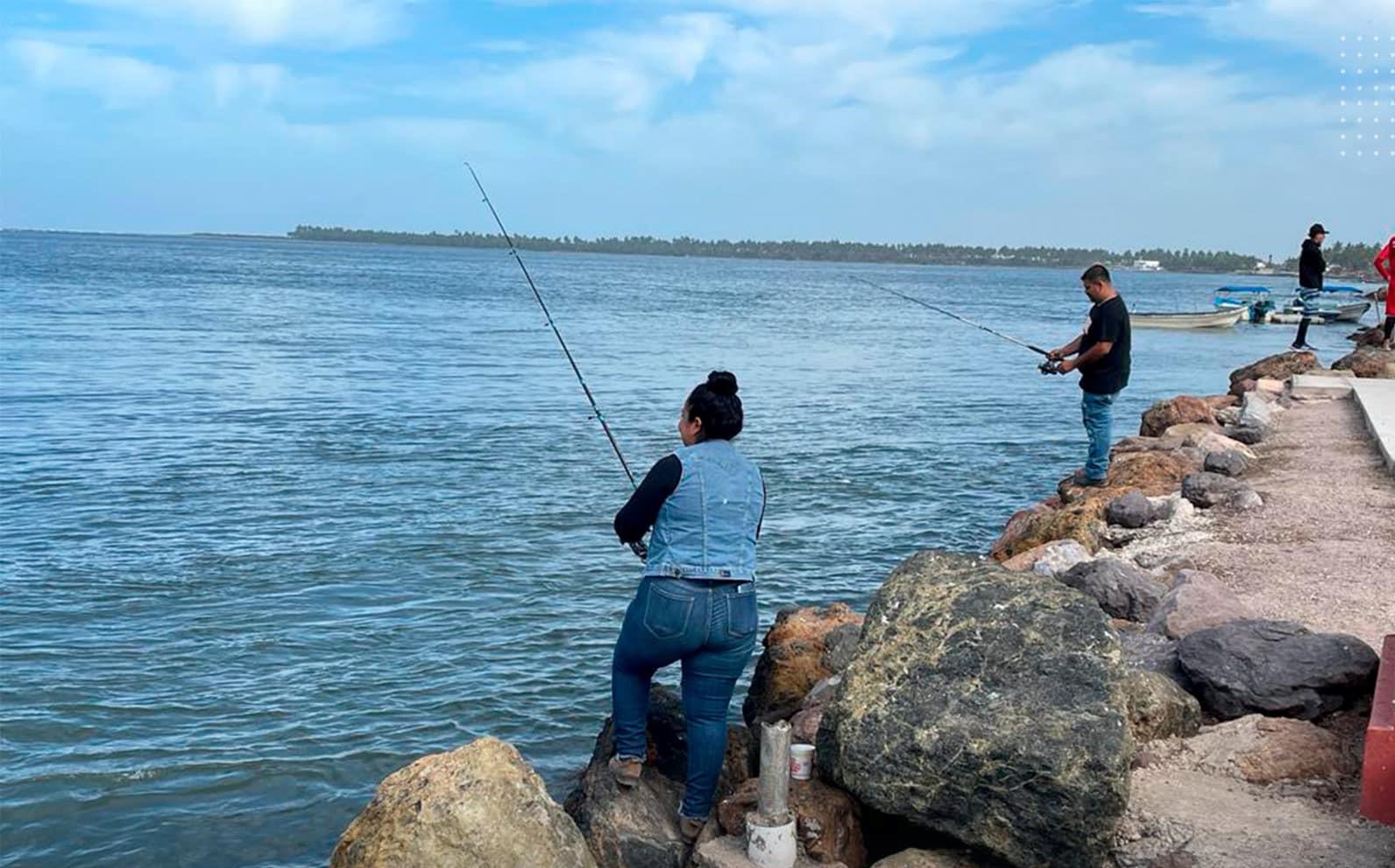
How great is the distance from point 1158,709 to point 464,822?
8.98ft

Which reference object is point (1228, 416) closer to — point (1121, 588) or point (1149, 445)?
point (1149, 445)

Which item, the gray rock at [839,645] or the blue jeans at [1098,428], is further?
the blue jeans at [1098,428]

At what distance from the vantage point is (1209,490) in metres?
10.1

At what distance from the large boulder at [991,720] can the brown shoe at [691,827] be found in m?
0.56

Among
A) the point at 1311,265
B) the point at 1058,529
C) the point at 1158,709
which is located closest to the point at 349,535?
the point at 1058,529

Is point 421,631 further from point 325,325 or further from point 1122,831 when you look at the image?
point 325,325

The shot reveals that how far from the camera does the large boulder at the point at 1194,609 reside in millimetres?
6434

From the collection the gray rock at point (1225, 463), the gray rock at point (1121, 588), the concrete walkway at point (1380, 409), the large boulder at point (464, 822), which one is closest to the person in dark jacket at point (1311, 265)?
the concrete walkway at point (1380, 409)

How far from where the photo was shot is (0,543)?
1130 cm

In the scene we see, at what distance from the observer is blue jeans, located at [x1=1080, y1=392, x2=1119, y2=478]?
1016cm

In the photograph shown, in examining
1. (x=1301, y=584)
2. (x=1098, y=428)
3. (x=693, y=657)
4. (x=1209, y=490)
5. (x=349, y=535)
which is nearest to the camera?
(x=693, y=657)

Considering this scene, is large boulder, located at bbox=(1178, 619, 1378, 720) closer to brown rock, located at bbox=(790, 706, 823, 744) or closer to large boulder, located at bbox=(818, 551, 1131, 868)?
large boulder, located at bbox=(818, 551, 1131, 868)

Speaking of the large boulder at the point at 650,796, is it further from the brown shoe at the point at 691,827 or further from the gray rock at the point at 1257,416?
the gray rock at the point at 1257,416

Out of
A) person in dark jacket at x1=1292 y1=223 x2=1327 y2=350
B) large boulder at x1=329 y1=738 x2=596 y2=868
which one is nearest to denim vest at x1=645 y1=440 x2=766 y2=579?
large boulder at x1=329 y1=738 x2=596 y2=868
